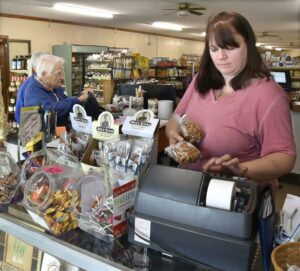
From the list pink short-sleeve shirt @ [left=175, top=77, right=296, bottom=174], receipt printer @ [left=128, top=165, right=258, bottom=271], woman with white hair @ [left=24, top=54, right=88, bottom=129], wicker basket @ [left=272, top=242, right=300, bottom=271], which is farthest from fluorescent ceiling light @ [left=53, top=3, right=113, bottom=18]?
wicker basket @ [left=272, top=242, right=300, bottom=271]

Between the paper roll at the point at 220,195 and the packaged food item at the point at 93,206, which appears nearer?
the paper roll at the point at 220,195

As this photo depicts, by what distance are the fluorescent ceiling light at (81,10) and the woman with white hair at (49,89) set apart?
475 cm

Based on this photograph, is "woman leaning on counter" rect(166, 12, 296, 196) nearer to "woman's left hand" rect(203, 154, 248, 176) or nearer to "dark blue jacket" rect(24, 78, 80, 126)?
"woman's left hand" rect(203, 154, 248, 176)

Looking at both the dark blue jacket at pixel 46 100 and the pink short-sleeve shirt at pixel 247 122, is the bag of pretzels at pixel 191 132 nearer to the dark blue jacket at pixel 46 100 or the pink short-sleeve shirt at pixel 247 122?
the pink short-sleeve shirt at pixel 247 122

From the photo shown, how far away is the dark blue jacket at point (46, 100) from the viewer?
288 centimetres

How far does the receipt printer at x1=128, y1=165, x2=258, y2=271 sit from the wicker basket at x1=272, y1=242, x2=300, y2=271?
61 millimetres

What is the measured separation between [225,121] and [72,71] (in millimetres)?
8361

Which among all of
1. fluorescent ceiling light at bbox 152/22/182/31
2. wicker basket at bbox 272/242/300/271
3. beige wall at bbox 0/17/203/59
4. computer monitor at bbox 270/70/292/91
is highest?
fluorescent ceiling light at bbox 152/22/182/31

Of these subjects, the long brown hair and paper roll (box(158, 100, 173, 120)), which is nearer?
the long brown hair

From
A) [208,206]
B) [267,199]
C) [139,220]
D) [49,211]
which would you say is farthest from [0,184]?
[267,199]

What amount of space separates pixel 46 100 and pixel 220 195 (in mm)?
2419

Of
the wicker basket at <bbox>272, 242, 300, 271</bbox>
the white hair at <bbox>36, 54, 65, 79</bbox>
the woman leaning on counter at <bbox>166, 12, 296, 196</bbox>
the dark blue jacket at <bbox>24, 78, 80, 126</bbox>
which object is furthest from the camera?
the white hair at <bbox>36, 54, 65, 79</bbox>

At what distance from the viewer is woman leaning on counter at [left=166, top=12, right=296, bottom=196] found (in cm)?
125

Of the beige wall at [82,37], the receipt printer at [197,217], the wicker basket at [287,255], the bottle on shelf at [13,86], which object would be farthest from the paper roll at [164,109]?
the bottle on shelf at [13,86]
